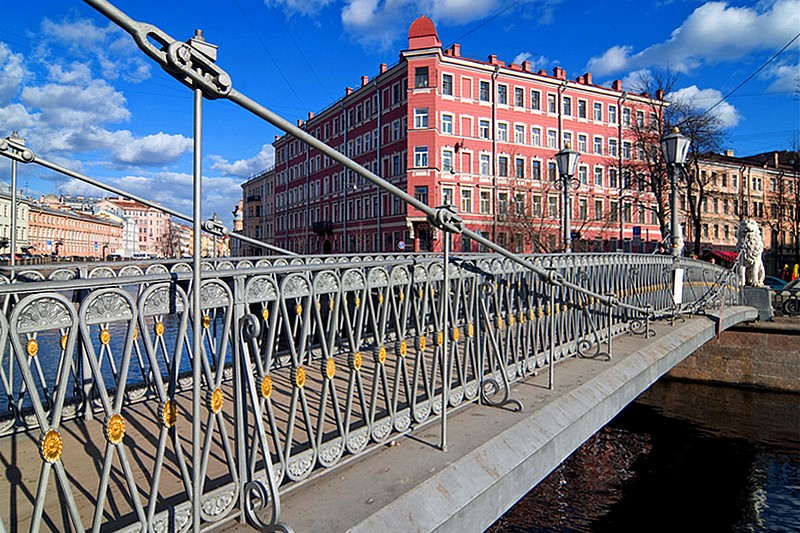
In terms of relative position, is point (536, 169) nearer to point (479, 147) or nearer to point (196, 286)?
point (479, 147)

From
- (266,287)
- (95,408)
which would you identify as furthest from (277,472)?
(95,408)

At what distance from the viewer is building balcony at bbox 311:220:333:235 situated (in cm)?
4544

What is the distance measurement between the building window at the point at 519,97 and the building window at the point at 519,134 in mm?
1597

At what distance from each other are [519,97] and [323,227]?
1978 centimetres

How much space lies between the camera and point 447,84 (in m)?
35.6

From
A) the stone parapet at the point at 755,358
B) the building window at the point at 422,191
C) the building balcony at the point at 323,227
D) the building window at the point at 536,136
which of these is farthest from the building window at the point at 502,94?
the stone parapet at the point at 755,358

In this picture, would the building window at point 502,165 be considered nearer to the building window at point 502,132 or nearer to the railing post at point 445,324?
the building window at point 502,132

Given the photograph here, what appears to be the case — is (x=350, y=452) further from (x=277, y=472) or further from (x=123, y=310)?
(x=123, y=310)

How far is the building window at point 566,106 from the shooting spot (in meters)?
39.5

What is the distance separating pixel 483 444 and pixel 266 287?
5.52 feet

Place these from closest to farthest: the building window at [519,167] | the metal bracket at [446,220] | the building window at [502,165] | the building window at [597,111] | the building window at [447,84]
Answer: the metal bracket at [446,220] → the building window at [447,84] → the building window at [502,165] → the building window at [519,167] → the building window at [597,111]

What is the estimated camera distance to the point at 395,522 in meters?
2.30

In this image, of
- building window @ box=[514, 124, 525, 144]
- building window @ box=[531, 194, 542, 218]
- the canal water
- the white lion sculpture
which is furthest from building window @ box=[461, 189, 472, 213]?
the canal water

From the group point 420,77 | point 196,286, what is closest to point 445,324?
point 196,286
